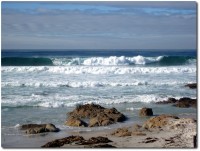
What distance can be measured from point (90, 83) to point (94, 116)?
1.55ft

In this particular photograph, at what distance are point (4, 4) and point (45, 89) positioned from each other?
4.32 ft

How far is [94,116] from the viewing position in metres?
7.06

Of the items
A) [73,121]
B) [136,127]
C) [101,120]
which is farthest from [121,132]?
[73,121]

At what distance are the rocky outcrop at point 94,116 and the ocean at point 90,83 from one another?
0.22 feet

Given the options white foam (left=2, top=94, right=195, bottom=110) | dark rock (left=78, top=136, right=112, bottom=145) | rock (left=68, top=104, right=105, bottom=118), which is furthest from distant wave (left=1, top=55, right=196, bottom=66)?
dark rock (left=78, top=136, right=112, bottom=145)

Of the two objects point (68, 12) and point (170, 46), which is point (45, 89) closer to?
point (68, 12)

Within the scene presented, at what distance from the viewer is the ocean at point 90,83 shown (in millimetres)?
6910

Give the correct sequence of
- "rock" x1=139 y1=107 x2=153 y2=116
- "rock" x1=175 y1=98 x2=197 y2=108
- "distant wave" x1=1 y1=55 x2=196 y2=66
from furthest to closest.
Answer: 1. "distant wave" x1=1 y1=55 x2=196 y2=66
2. "rock" x1=139 y1=107 x2=153 y2=116
3. "rock" x1=175 y1=98 x2=197 y2=108

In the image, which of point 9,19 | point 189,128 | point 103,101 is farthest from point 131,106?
point 9,19

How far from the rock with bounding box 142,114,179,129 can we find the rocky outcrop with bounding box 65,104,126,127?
1.16ft

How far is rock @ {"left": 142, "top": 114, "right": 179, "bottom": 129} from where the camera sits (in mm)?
6934

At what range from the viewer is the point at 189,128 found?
674 cm

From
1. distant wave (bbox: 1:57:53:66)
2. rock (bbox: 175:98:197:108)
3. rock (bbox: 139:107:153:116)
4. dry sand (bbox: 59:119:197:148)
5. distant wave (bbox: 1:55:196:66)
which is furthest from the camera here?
distant wave (bbox: 1:55:196:66)

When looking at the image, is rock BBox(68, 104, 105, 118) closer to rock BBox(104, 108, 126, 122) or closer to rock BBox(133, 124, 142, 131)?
rock BBox(104, 108, 126, 122)
